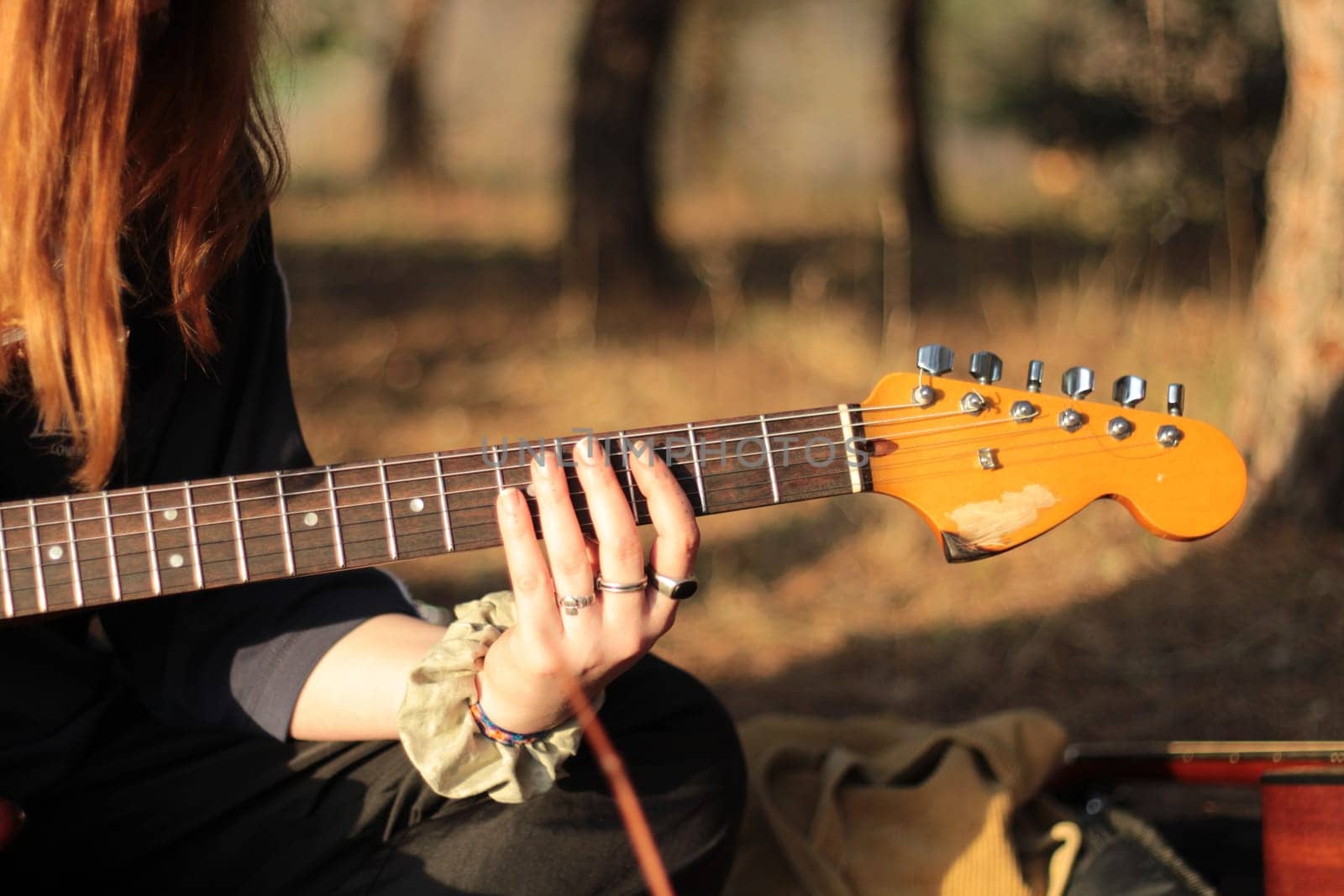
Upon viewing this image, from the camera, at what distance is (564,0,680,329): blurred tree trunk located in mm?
4949

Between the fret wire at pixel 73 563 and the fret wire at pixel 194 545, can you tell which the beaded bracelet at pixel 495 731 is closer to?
Result: the fret wire at pixel 194 545

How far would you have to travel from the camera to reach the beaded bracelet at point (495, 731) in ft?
4.18

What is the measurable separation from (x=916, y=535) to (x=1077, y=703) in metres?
0.89

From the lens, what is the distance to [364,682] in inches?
54.5

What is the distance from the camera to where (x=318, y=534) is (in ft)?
4.25

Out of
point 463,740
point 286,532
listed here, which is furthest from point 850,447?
point 286,532

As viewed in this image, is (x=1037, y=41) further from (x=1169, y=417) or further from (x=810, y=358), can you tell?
(x=1169, y=417)

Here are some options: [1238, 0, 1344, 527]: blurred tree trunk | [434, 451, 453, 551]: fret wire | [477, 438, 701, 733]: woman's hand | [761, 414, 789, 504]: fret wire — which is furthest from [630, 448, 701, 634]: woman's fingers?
[1238, 0, 1344, 527]: blurred tree trunk

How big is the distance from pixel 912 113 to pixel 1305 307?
154 inches

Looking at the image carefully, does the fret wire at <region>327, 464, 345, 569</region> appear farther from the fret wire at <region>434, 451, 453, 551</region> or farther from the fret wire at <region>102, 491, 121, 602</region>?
the fret wire at <region>102, 491, 121, 602</region>

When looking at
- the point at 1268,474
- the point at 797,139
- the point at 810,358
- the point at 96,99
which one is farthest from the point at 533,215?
the point at 96,99

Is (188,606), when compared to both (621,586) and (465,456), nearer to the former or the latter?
(465,456)

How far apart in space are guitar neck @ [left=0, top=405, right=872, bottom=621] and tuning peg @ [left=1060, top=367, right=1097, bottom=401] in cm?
24

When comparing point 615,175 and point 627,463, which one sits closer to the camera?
point 627,463
